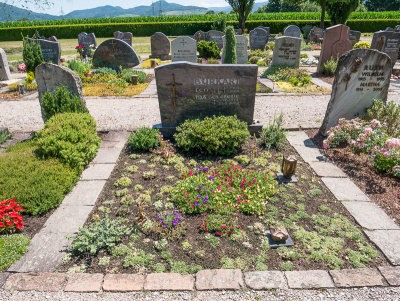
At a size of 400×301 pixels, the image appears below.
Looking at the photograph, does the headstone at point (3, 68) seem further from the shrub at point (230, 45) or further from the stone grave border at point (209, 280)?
the stone grave border at point (209, 280)

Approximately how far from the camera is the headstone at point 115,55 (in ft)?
45.7

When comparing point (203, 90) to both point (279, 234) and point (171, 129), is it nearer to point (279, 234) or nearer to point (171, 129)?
point (171, 129)

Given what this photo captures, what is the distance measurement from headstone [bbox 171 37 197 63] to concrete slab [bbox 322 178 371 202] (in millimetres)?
11088

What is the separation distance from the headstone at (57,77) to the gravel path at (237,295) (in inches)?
201

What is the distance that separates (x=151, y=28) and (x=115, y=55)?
2395 centimetres

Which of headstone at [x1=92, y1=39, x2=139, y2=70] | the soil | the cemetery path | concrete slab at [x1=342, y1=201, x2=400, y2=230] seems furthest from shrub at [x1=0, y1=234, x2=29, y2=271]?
headstone at [x1=92, y1=39, x2=139, y2=70]

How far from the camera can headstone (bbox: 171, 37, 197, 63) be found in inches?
563

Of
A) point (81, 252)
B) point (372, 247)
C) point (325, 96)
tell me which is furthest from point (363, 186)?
A: point (325, 96)

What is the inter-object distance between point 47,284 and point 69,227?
1040 millimetres

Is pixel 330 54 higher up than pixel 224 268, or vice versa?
pixel 330 54

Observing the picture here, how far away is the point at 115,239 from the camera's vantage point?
3.84m

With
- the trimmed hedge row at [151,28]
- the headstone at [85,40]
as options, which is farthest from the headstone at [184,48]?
the trimmed hedge row at [151,28]

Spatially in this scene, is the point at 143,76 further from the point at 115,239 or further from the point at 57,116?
the point at 115,239

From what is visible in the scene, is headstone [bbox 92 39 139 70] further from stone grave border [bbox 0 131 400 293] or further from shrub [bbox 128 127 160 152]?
stone grave border [bbox 0 131 400 293]
